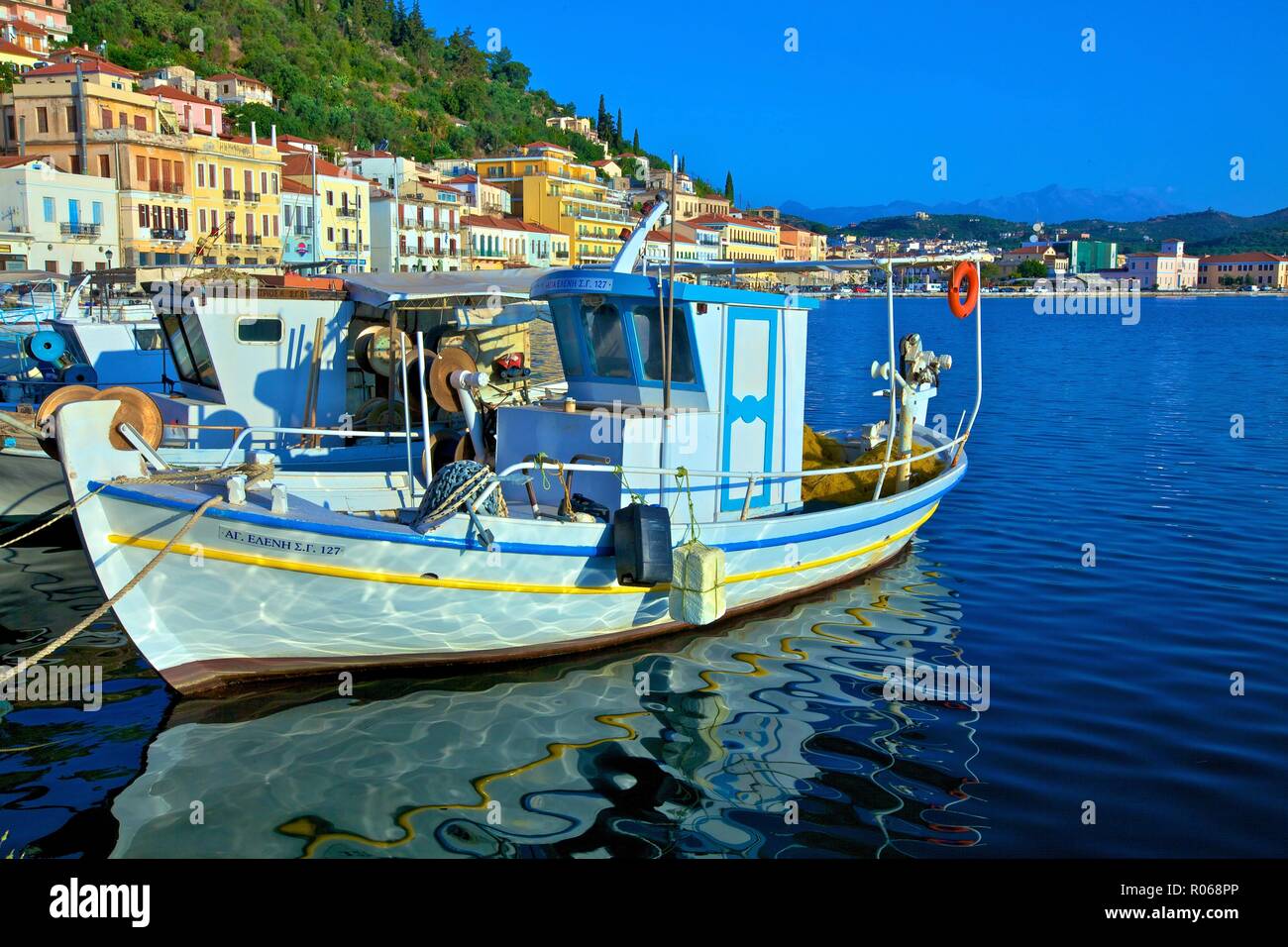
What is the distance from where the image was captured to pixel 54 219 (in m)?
47.3

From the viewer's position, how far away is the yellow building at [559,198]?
310 feet

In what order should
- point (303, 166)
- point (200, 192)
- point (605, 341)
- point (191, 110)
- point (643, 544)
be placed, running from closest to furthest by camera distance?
point (643, 544)
point (605, 341)
point (200, 192)
point (191, 110)
point (303, 166)

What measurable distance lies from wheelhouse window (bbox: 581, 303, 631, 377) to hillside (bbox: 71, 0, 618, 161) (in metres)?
73.9

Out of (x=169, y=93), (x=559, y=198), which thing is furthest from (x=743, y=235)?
(x=169, y=93)

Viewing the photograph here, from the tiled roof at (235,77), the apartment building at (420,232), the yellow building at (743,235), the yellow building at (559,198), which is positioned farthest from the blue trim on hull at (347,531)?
the yellow building at (743,235)

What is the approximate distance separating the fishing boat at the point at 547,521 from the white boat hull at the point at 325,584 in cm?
2

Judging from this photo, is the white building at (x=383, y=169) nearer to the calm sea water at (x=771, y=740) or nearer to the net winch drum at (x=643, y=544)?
the calm sea water at (x=771, y=740)

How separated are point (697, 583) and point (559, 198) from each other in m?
89.3

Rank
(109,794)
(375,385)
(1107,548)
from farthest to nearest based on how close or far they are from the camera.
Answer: (375,385), (1107,548), (109,794)

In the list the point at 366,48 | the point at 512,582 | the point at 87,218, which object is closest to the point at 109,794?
the point at 512,582

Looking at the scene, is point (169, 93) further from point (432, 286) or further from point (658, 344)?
point (658, 344)
